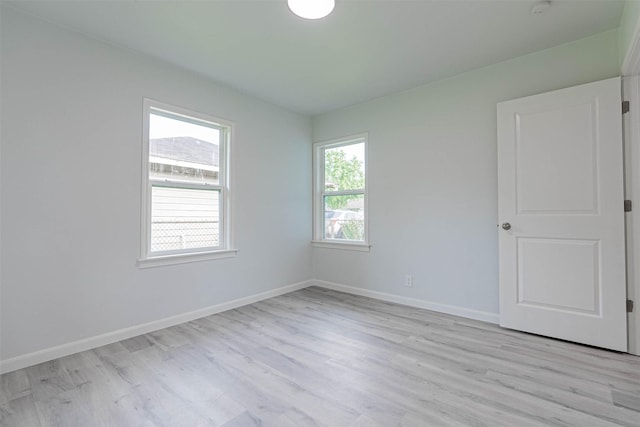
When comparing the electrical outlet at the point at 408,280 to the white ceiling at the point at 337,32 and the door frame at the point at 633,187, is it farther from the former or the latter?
the white ceiling at the point at 337,32

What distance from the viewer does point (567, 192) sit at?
246 cm

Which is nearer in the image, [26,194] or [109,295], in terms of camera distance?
[26,194]

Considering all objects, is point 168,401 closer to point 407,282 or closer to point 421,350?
point 421,350

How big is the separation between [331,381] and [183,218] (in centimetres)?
218

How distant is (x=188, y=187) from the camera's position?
310 cm

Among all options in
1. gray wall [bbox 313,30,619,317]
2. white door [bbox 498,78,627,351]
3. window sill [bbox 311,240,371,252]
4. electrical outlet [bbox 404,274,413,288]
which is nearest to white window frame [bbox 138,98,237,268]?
window sill [bbox 311,240,371,252]

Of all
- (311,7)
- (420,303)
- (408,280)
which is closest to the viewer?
(311,7)

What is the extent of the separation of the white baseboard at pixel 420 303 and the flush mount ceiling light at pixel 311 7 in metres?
2.99

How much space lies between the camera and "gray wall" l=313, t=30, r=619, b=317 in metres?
2.69

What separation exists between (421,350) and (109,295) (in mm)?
2655

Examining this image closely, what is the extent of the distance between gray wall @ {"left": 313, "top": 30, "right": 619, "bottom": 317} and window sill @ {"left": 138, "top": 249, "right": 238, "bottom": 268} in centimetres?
166

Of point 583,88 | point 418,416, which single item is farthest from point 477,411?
point 583,88

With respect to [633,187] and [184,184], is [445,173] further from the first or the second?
[184,184]

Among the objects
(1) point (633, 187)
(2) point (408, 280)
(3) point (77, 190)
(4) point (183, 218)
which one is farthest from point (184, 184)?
(1) point (633, 187)
